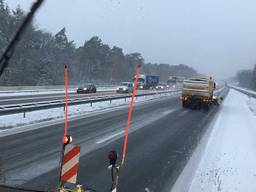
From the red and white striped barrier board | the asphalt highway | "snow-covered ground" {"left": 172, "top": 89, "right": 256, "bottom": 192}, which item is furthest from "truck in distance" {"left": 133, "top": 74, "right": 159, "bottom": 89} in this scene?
the red and white striped barrier board

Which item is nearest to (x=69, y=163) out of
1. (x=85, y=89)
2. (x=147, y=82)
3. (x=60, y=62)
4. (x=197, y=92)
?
(x=197, y=92)

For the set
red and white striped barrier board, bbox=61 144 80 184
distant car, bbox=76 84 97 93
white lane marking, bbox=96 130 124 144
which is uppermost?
red and white striped barrier board, bbox=61 144 80 184

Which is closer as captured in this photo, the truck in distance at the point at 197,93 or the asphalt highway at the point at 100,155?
the asphalt highway at the point at 100,155

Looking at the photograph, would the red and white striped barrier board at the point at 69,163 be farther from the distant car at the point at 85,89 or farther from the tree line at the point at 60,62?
the distant car at the point at 85,89

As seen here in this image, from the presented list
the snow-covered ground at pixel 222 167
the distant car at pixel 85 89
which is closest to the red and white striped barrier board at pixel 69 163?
the snow-covered ground at pixel 222 167

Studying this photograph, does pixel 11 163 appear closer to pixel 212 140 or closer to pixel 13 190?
pixel 13 190

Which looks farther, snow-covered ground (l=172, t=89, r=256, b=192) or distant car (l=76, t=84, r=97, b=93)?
distant car (l=76, t=84, r=97, b=93)

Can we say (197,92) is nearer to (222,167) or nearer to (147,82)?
(222,167)

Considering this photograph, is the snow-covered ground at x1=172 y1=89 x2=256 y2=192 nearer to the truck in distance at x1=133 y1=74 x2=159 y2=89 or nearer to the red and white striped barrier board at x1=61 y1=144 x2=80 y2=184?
the red and white striped barrier board at x1=61 y1=144 x2=80 y2=184

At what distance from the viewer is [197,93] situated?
3900cm

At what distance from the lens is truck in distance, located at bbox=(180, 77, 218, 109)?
3888 centimetres

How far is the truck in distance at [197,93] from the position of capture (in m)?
38.9

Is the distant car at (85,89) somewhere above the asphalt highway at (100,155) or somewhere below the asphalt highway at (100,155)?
below

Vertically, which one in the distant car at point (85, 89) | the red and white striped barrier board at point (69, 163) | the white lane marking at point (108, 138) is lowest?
the distant car at point (85, 89)
